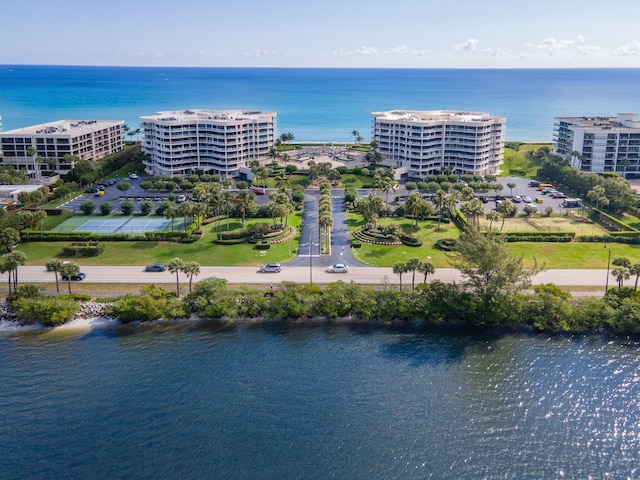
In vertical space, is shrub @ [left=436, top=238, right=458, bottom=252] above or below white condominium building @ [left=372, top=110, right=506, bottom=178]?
below

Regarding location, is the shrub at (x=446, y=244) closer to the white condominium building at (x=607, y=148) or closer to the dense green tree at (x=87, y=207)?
the dense green tree at (x=87, y=207)

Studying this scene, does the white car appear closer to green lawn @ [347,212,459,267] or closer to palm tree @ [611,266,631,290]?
green lawn @ [347,212,459,267]

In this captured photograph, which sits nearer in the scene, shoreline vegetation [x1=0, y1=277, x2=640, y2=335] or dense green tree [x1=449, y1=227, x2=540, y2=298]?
dense green tree [x1=449, y1=227, x2=540, y2=298]

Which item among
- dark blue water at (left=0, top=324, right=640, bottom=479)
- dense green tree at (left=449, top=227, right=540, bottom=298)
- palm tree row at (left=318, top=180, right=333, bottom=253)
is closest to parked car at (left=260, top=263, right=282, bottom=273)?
palm tree row at (left=318, top=180, right=333, bottom=253)

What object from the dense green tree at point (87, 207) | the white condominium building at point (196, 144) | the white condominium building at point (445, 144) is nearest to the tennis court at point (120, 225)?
the dense green tree at point (87, 207)

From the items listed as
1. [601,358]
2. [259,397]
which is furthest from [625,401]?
[259,397]
